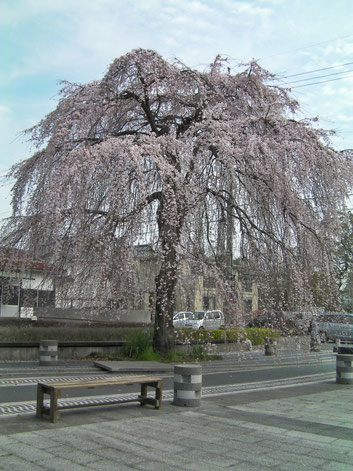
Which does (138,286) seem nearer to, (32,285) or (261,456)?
(32,285)

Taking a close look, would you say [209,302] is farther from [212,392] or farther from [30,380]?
[30,380]

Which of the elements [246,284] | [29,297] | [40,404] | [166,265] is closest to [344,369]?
[246,284]

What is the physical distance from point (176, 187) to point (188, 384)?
203 inches

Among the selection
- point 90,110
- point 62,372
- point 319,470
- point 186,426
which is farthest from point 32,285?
point 319,470

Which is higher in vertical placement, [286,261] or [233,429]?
[286,261]

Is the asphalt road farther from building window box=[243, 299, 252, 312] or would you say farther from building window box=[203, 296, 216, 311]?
building window box=[203, 296, 216, 311]

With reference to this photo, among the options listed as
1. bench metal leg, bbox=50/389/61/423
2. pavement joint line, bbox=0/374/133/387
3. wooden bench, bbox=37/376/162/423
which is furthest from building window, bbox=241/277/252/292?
bench metal leg, bbox=50/389/61/423

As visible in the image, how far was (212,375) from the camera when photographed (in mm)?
14125

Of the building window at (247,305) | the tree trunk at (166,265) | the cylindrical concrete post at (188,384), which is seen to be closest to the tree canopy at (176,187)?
the tree trunk at (166,265)

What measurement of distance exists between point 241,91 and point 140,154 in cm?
510

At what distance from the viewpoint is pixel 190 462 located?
526cm

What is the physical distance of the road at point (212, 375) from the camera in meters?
9.39

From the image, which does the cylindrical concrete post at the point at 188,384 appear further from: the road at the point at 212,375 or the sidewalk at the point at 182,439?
the road at the point at 212,375

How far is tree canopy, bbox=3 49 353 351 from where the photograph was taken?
11.3m
